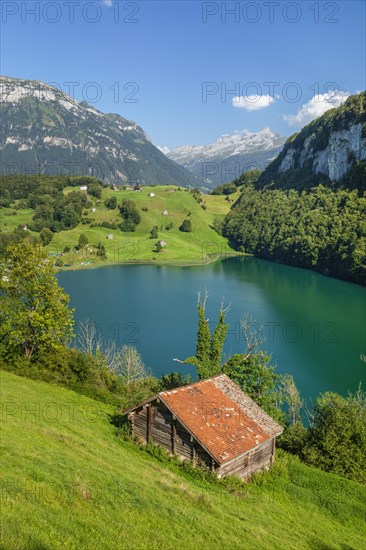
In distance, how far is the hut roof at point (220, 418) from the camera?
21859mm

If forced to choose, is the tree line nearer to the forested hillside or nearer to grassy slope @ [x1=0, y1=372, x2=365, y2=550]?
the forested hillside

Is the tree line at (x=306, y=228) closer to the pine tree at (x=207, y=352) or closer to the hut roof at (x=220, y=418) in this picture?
the pine tree at (x=207, y=352)

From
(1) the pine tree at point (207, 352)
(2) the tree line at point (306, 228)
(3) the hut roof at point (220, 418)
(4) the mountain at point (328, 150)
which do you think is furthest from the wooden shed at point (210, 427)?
(4) the mountain at point (328, 150)

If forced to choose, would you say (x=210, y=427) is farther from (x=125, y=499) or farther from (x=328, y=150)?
(x=328, y=150)

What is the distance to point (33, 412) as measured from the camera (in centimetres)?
2395

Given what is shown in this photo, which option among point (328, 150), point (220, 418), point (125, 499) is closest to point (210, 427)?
point (220, 418)

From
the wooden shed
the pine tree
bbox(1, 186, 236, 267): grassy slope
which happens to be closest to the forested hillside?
bbox(1, 186, 236, 267): grassy slope

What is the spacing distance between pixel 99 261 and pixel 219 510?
114m

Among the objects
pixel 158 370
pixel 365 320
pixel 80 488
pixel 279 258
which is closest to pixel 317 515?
pixel 80 488

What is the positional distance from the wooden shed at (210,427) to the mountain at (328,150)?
4814 inches

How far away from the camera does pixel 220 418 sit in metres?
23.4

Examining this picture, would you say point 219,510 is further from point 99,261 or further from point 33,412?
point 99,261

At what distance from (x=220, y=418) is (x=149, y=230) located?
141m

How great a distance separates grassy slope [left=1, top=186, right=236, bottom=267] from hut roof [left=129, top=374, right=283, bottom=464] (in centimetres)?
10143
